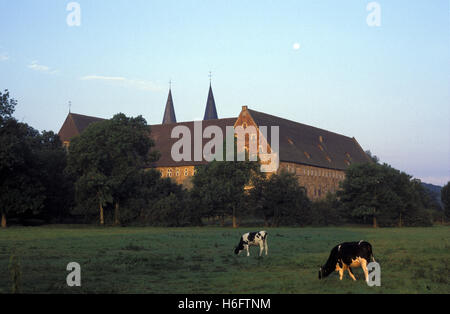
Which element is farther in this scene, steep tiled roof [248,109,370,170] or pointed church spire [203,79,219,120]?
pointed church spire [203,79,219,120]

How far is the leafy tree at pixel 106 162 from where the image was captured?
5966 cm

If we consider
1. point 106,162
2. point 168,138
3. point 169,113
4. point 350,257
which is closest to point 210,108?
point 169,113

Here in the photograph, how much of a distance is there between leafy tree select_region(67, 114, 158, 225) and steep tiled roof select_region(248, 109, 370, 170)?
40725mm

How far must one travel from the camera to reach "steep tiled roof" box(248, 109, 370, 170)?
103 metres

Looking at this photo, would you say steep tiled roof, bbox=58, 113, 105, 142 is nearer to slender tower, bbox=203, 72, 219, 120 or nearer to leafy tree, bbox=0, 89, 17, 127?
slender tower, bbox=203, 72, 219, 120

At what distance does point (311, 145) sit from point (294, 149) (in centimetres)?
1037

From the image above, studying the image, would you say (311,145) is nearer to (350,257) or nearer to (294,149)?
(294,149)

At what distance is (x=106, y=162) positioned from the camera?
61.5 m

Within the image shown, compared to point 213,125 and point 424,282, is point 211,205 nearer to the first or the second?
point 424,282

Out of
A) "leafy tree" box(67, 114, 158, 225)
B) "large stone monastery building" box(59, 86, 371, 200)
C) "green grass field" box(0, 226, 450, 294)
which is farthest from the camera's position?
"large stone monastery building" box(59, 86, 371, 200)

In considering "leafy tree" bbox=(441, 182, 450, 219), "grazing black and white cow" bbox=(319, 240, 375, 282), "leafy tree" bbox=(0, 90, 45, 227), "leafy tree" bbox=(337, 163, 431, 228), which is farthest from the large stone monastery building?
"grazing black and white cow" bbox=(319, 240, 375, 282)

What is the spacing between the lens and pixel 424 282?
15.1m

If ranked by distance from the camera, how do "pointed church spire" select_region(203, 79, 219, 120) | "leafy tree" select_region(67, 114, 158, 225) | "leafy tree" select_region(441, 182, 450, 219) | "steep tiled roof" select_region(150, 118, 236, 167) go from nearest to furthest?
"leafy tree" select_region(67, 114, 158, 225), "leafy tree" select_region(441, 182, 450, 219), "steep tiled roof" select_region(150, 118, 236, 167), "pointed church spire" select_region(203, 79, 219, 120)

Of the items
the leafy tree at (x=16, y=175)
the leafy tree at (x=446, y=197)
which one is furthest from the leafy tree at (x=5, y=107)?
the leafy tree at (x=446, y=197)
